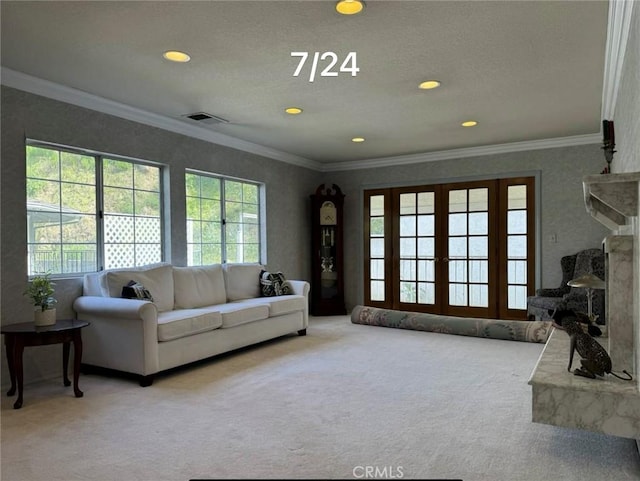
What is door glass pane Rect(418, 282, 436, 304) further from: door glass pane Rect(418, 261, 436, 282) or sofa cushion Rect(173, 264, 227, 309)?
sofa cushion Rect(173, 264, 227, 309)

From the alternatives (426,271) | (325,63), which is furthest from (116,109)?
(426,271)

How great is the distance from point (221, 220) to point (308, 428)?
3666 mm

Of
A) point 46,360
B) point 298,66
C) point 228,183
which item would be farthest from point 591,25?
point 46,360

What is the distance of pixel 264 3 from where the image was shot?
2.60 metres

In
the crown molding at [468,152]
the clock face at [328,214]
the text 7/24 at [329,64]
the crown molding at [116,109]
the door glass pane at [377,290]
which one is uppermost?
the text 7/24 at [329,64]

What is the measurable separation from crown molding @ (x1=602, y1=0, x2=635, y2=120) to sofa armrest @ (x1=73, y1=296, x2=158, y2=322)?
370 centimetres

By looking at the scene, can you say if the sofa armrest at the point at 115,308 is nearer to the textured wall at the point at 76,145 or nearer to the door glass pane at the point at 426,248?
the textured wall at the point at 76,145

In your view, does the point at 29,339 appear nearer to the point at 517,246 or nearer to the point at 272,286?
the point at 272,286

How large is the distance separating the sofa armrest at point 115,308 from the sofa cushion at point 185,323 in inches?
5.3

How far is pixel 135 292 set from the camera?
4.15 meters

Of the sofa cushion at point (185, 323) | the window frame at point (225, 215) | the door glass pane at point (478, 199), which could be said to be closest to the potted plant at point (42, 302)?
the sofa cushion at point (185, 323)

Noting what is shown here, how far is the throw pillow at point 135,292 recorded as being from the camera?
163 inches

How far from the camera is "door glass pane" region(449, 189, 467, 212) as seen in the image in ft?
22.1

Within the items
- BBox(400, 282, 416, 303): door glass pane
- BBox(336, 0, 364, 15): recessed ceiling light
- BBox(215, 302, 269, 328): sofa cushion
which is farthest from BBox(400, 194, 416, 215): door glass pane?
BBox(336, 0, 364, 15): recessed ceiling light
